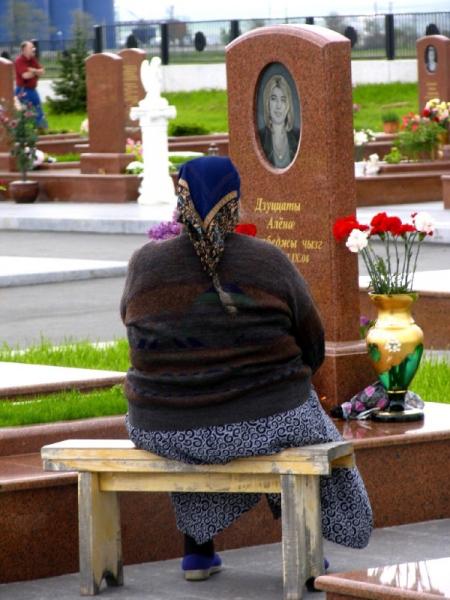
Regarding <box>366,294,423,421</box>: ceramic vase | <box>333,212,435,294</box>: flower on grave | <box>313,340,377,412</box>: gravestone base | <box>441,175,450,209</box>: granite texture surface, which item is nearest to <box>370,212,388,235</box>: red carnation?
<box>333,212,435,294</box>: flower on grave

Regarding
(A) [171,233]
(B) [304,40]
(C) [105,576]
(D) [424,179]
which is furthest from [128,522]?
(D) [424,179]

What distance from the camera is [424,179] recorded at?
23.9 metres

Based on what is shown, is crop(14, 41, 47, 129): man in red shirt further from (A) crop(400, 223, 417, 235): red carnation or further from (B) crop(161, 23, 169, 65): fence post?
(A) crop(400, 223, 417, 235): red carnation

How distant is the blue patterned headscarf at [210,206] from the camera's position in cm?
629

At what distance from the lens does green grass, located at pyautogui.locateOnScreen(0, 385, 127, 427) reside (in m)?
7.50

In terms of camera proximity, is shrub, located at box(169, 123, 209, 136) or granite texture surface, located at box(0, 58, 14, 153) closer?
granite texture surface, located at box(0, 58, 14, 153)

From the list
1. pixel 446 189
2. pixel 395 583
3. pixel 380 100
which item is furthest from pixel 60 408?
pixel 380 100

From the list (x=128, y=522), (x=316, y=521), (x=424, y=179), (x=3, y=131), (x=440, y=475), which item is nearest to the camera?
(x=316, y=521)

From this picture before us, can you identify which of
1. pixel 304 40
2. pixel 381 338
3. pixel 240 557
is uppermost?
pixel 304 40

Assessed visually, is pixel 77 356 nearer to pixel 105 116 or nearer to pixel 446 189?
pixel 446 189

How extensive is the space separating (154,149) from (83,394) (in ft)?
51.6

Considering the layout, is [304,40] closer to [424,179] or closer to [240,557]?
[240,557]

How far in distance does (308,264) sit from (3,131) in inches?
791

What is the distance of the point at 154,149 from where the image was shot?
23750mm
